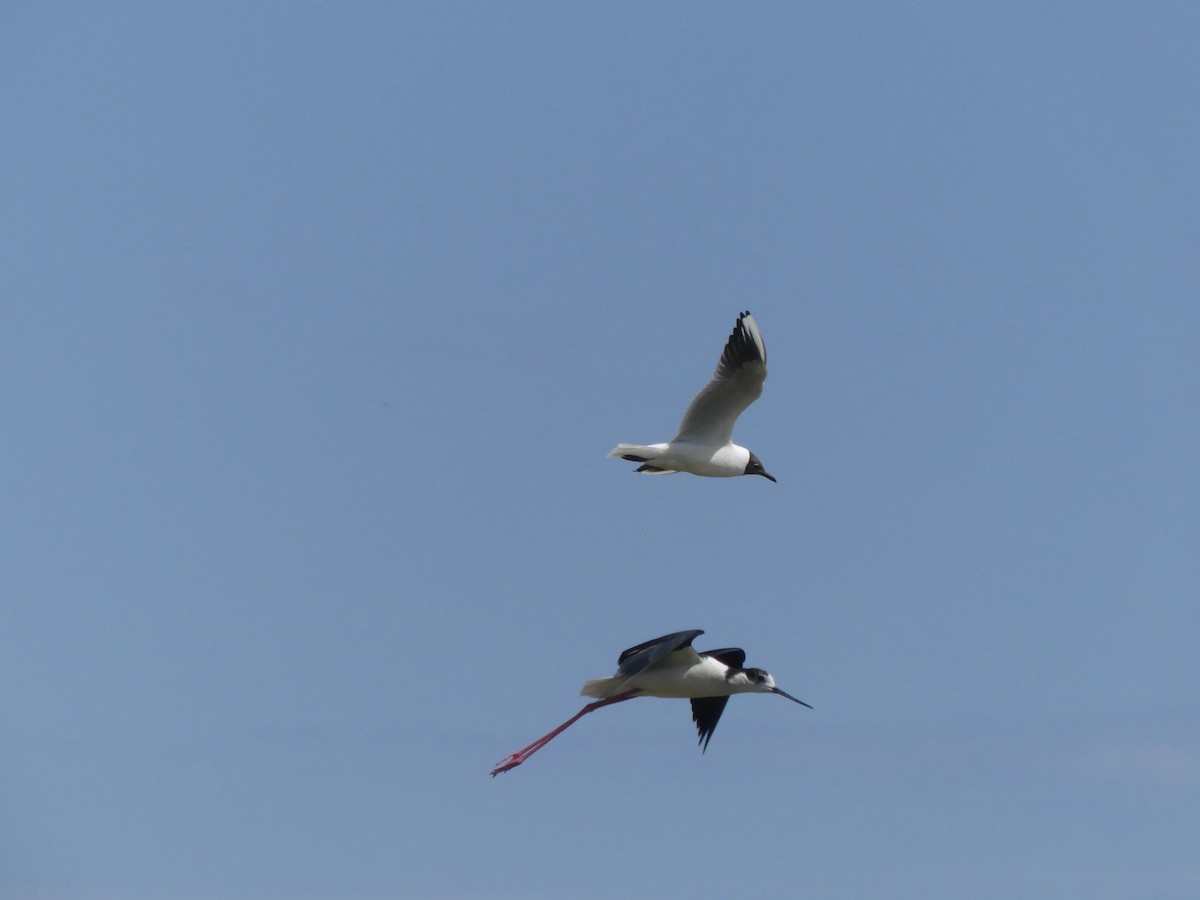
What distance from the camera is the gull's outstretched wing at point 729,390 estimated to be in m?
21.4

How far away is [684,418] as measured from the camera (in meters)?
22.3

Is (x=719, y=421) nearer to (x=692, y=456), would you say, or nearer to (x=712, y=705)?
(x=692, y=456)

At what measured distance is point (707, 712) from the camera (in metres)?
21.5

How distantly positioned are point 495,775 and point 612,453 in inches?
172

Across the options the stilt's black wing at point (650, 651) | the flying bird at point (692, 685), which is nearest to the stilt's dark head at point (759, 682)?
the flying bird at point (692, 685)

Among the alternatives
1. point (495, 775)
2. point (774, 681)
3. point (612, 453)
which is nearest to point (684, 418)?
point (612, 453)

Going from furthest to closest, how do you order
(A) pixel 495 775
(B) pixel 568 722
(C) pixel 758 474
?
1. (C) pixel 758 474
2. (B) pixel 568 722
3. (A) pixel 495 775

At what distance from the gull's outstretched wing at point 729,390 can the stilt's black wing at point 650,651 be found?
3.88m

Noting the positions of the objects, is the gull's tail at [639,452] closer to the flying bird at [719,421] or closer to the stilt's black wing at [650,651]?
the flying bird at [719,421]

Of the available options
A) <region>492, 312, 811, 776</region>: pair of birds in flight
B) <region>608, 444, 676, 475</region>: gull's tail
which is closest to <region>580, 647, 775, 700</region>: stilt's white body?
<region>492, 312, 811, 776</region>: pair of birds in flight

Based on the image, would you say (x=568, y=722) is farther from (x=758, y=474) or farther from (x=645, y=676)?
(x=758, y=474)

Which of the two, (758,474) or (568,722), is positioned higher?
(758,474)

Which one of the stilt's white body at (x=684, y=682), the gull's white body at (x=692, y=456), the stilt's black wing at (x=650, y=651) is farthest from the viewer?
the gull's white body at (x=692, y=456)

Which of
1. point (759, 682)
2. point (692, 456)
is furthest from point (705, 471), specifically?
point (759, 682)
